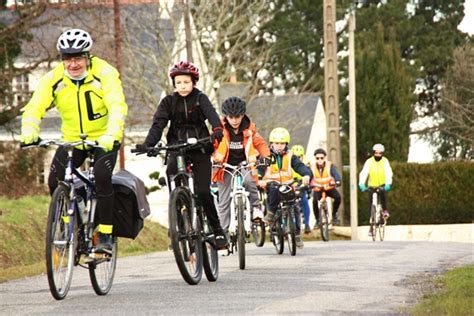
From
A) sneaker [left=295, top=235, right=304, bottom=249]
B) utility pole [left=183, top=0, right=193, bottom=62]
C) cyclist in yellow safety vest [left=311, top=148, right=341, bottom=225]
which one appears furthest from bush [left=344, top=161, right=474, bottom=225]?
sneaker [left=295, top=235, right=304, bottom=249]

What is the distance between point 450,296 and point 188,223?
8.10ft

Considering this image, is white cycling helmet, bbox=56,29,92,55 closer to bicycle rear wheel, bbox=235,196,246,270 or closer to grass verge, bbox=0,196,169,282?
bicycle rear wheel, bbox=235,196,246,270

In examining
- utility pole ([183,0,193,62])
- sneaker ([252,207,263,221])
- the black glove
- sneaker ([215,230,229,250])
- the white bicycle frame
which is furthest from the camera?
utility pole ([183,0,193,62])

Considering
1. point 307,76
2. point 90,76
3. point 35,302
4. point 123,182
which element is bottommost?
point 35,302

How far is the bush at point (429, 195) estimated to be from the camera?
2005 inches

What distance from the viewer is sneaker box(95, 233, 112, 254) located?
1225cm

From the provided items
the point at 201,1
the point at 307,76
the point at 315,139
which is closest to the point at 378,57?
the point at 307,76

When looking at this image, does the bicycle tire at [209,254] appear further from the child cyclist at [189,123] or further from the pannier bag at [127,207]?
the pannier bag at [127,207]

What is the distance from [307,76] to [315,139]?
5.72 metres

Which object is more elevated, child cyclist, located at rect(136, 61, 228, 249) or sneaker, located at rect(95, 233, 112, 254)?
child cyclist, located at rect(136, 61, 228, 249)

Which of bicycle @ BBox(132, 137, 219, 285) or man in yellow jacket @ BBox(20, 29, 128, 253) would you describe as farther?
bicycle @ BBox(132, 137, 219, 285)

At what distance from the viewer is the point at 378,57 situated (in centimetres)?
6662

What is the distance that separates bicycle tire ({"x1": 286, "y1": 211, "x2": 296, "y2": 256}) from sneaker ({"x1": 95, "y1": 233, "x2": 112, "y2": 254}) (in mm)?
6856

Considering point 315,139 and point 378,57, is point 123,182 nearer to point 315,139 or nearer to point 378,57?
point 378,57
